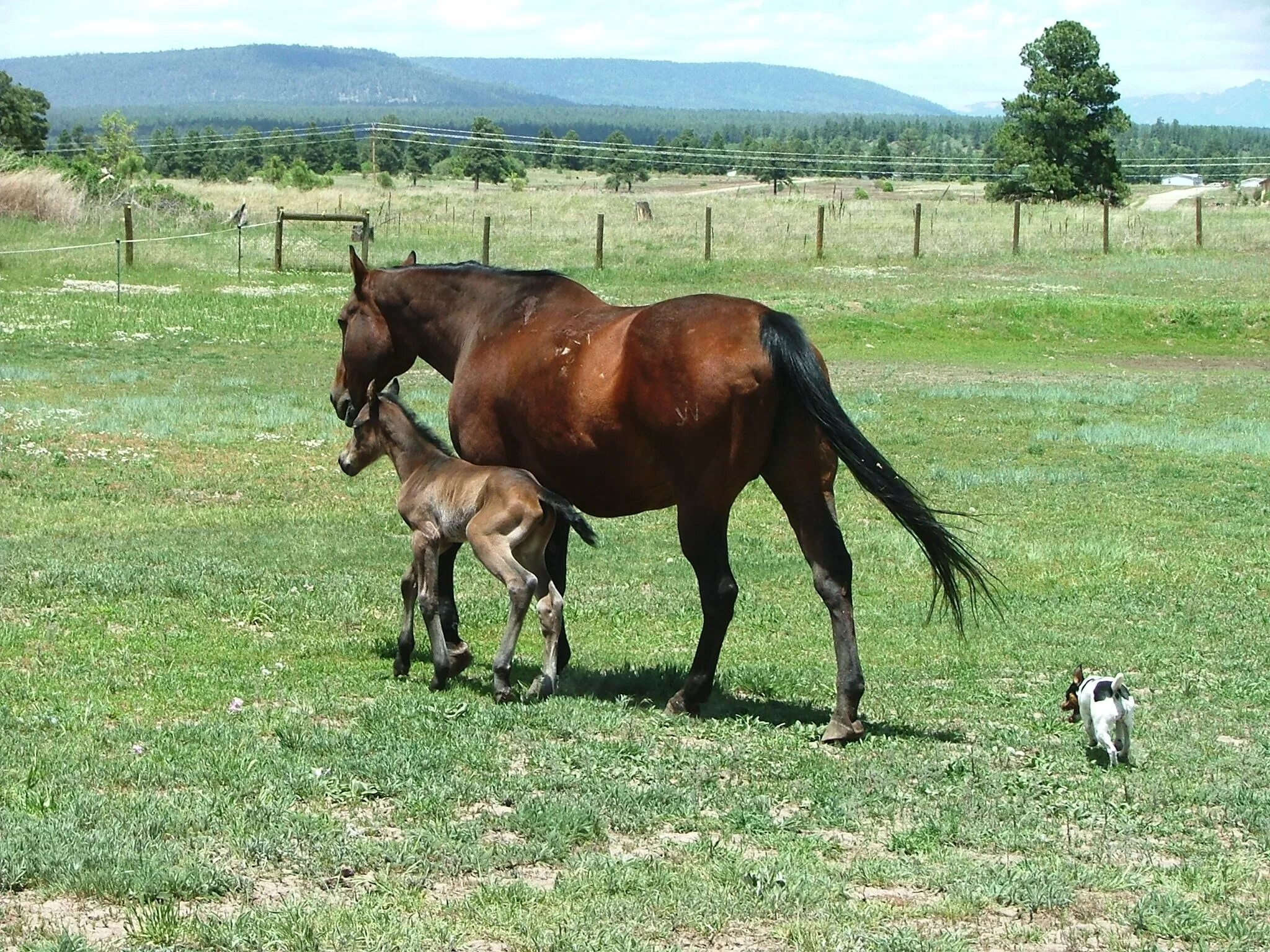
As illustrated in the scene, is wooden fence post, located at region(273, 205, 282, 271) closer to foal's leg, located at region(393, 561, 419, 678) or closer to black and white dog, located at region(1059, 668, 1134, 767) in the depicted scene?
foal's leg, located at region(393, 561, 419, 678)

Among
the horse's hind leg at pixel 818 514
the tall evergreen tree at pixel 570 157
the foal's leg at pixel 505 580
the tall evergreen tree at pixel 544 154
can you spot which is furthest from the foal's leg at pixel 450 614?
the tall evergreen tree at pixel 544 154

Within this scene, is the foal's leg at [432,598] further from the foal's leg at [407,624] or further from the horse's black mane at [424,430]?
the horse's black mane at [424,430]

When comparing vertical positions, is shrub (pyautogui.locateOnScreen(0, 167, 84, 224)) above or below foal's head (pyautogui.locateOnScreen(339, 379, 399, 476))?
above

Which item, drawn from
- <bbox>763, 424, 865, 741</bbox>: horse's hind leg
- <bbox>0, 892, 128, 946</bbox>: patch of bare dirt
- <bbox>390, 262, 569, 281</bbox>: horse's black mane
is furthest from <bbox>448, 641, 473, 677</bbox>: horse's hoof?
<bbox>0, 892, 128, 946</bbox>: patch of bare dirt

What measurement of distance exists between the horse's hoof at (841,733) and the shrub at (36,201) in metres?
37.6

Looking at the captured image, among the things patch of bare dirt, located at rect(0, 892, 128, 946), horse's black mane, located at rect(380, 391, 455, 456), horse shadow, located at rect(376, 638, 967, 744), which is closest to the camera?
patch of bare dirt, located at rect(0, 892, 128, 946)

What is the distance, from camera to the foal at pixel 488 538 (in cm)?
798

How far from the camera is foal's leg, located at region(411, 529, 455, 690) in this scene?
324 inches

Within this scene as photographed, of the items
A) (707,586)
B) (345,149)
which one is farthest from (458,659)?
(345,149)

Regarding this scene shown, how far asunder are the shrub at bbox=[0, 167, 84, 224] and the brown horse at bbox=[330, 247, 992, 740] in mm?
35376

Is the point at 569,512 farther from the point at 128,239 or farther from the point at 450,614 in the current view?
the point at 128,239

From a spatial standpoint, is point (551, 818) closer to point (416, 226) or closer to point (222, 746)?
point (222, 746)

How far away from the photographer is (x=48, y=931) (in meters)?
4.64

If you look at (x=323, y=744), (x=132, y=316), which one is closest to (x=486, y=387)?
(x=323, y=744)
